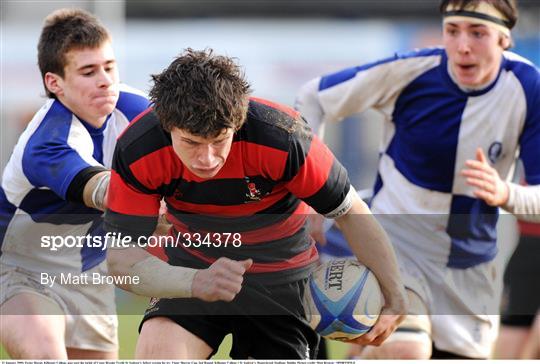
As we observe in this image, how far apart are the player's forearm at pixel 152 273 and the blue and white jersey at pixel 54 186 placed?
52 cm

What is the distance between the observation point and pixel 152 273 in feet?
13.0

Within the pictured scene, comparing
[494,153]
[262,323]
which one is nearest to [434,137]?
[494,153]

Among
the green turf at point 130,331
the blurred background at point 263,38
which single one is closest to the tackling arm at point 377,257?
the green turf at point 130,331

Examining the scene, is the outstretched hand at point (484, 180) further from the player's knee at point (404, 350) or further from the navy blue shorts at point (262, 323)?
the navy blue shorts at point (262, 323)

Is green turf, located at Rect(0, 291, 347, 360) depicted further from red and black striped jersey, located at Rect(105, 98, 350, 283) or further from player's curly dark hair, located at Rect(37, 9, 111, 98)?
red and black striped jersey, located at Rect(105, 98, 350, 283)

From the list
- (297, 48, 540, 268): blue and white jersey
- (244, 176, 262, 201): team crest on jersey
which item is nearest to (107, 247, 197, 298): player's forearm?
(244, 176, 262, 201): team crest on jersey

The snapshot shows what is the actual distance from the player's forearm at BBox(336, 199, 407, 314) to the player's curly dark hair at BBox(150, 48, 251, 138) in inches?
24.1

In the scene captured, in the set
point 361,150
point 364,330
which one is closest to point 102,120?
point 364,330

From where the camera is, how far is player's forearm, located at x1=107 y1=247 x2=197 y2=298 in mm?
3961

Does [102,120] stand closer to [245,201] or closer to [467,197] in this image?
[245,201]

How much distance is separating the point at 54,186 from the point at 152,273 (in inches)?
29.5

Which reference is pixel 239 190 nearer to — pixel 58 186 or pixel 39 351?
pixel 58 186

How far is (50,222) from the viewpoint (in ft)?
15.8

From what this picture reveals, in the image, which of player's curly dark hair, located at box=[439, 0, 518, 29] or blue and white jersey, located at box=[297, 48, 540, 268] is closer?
player's curly dark hair, located at box=[439, 0, 518, 29]
